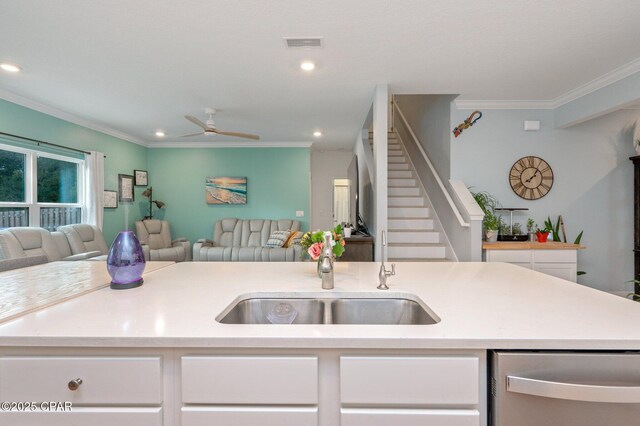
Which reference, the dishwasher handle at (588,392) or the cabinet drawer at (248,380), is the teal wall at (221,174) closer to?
the cabinet drawer at (248,380)

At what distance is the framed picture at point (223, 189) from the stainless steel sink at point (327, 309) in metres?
5.38

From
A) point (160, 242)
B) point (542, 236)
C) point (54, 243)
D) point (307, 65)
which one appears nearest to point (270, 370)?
point (307, 65)

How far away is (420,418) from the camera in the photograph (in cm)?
90

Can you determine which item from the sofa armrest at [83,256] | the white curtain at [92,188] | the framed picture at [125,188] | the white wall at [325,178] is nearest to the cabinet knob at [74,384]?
the sofa armrest at [83,256]

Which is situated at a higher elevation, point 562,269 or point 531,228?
point 531,228

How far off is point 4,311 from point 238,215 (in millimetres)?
5579

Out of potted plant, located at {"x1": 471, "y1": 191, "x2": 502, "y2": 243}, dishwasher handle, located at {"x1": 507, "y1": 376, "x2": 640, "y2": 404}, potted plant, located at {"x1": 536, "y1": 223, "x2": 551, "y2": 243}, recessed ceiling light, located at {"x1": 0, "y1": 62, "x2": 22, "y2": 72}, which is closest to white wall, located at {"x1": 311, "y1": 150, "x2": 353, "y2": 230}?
potted plant, located at {"x1": 471, "y1": 191, "x2": 502, "y2": 243}

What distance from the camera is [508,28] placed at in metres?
2.22

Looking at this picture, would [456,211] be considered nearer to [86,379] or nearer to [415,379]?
[415,379]

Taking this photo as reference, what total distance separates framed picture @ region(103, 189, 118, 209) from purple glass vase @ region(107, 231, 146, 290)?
4.73 metres

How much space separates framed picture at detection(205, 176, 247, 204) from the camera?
256 inches

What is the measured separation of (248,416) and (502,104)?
14.2 ft

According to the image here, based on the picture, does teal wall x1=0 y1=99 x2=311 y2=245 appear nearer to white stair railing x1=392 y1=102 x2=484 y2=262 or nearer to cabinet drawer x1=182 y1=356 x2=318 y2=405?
white stair railing x1=392 y1=102 x2=484 y2=262

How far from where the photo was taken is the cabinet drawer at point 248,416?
90 centimetres
